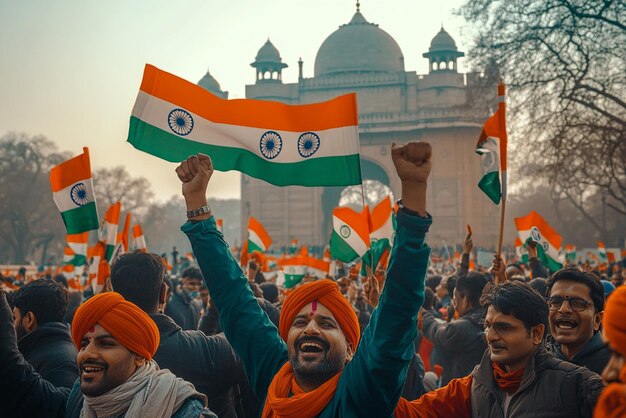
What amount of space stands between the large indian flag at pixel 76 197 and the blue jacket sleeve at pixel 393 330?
444 cm

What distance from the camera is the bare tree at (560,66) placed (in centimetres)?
1681

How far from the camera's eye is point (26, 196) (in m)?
52.3

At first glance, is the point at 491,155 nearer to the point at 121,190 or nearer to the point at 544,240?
the point at 544,240

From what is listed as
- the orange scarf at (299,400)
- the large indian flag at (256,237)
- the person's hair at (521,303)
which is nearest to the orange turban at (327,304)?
Answer: the orange scarf at (299,400)

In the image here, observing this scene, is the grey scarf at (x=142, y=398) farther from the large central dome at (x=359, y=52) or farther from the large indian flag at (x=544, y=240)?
the large central dome at (x=359, y=52)

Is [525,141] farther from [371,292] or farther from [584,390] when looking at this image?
[584,390]

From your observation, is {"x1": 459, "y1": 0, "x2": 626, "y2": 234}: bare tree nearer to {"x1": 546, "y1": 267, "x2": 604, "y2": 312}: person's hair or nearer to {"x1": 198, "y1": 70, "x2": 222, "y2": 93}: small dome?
{"x1": 546, "y1": 267, "x2": 604, "y2": 312}: person's hair

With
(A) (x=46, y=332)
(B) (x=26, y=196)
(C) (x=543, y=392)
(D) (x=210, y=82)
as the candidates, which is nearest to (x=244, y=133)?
(A) (x=46, y=332)

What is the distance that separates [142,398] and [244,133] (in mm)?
2025

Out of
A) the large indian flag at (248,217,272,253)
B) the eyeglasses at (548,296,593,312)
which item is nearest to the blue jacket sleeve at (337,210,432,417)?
the eyeglasses at (548,296,593,312)

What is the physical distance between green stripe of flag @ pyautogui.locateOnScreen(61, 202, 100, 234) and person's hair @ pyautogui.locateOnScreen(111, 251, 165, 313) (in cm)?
270

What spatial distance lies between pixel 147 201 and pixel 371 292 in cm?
6540

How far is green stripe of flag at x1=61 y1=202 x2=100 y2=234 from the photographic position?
6.68m

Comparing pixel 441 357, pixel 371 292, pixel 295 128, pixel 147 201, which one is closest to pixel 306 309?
pixel 371 292
